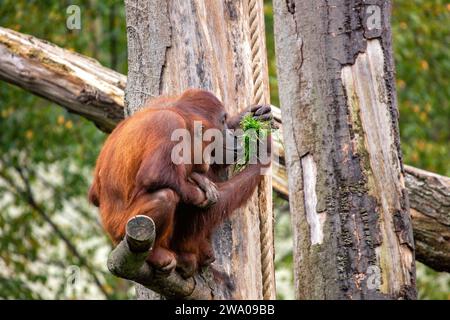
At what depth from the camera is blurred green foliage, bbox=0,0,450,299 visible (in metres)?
9.84

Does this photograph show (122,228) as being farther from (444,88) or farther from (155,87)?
(444,88)

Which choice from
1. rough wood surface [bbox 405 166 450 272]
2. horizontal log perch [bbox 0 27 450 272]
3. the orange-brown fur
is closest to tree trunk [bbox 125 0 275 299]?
the orange-brown fur

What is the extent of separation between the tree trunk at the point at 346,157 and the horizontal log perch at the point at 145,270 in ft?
2.16

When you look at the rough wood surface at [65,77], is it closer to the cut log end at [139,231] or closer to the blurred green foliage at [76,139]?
the blurred green foliage at [76,139]

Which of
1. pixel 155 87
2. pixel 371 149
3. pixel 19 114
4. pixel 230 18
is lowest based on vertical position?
pixel 371 149

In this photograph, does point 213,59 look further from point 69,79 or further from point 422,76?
point 422,76

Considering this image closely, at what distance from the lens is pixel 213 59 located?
15.8 ft

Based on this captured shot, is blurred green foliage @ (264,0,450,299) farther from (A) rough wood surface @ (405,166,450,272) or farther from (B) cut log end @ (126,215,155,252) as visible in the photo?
(B) cut log end @ (126,215,155,252)

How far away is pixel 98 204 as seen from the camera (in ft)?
16.0

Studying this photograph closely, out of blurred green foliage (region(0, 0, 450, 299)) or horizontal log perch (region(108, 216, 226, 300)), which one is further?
blurred green foliage (region(0, 0, 450, 299))

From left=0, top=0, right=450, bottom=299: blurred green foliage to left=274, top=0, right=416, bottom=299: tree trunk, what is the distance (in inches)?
231

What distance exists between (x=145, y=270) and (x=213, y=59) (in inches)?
55.5
